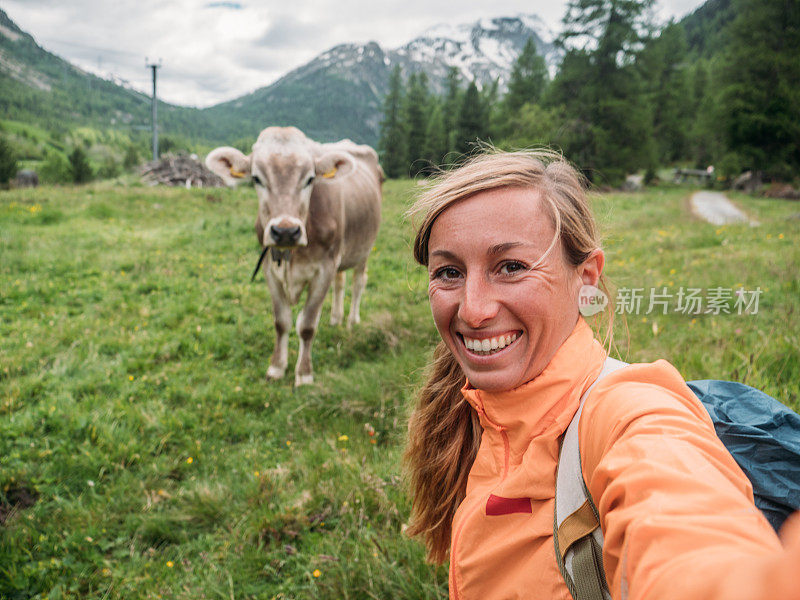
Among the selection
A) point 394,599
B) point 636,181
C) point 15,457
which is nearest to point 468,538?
point 394,599

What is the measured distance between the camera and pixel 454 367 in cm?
195

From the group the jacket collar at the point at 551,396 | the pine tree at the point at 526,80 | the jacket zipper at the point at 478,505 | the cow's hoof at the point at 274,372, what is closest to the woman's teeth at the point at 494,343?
the jacket collar at the point at 551,396

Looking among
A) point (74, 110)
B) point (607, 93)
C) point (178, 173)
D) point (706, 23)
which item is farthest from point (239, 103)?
point (607, 93)

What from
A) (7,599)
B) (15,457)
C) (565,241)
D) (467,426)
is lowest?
(7,599)

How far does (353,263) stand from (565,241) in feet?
18.5

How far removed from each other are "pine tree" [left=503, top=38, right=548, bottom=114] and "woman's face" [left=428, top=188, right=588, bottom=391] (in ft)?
157

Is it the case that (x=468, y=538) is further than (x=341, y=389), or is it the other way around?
(x=341, y=389)

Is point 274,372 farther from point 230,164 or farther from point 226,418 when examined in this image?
point 230,164

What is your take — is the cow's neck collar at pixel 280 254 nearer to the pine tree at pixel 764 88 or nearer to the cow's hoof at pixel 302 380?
the cow's hoof at pixel 302 380

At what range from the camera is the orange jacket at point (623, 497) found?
690 millimetres

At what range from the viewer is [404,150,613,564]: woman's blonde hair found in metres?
1.46

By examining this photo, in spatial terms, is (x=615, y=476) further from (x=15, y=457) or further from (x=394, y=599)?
(x=15, y=457)

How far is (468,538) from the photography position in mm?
1455

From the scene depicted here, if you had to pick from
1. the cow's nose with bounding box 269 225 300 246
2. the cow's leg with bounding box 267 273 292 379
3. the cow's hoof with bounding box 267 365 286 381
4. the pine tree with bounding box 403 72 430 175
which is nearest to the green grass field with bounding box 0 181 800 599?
the cow's hoof with bounding box 267 365 286 381
